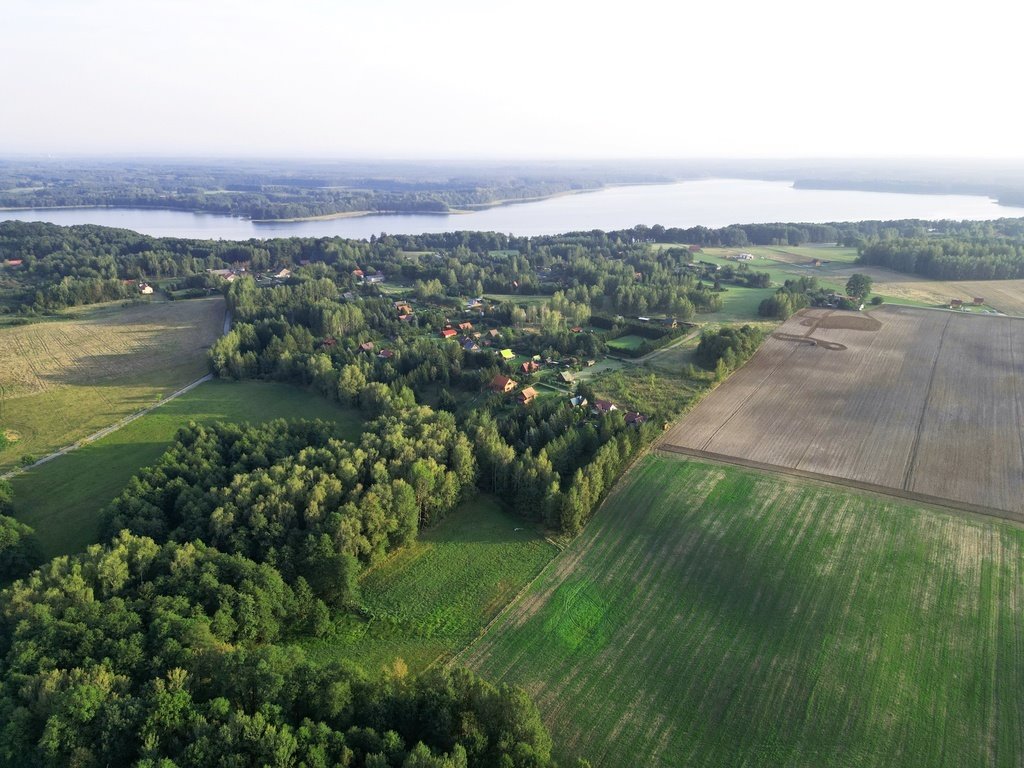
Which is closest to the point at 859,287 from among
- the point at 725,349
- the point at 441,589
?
the point at 725,349

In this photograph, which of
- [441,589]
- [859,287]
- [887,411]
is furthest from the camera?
[859,287]

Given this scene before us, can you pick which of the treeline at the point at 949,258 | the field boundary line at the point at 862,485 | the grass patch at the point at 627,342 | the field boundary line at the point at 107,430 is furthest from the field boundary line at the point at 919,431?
the field boundary line at the point at 107,430

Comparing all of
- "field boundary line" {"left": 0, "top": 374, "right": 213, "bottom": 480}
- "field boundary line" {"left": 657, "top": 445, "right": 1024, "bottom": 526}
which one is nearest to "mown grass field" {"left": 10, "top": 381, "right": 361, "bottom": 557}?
"field boundary line" {"left": 0, "top": 374, "right": 213, "bottom": 480}

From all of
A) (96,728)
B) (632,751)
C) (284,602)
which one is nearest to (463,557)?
(284,602)

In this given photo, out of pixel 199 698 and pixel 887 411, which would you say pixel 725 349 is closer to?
pixel 887 411

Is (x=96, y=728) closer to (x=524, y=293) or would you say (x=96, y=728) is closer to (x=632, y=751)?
(x=632, y=751)

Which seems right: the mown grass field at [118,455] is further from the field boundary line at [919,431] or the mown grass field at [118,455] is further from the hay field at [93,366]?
the field boundary line at [919,431]

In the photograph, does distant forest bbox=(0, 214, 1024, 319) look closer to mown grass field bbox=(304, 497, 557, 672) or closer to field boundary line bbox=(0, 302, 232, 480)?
field boundary line bbox=(0, 302, 232, 480)
